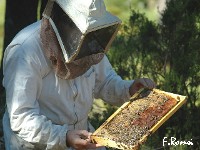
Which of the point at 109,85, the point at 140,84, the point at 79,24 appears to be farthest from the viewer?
the point at 109,85

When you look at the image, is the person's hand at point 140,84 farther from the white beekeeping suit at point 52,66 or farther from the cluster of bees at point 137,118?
the white beekeeping suit at point 52,66

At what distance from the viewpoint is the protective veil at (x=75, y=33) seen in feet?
11.1

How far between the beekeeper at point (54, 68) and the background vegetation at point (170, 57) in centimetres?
172

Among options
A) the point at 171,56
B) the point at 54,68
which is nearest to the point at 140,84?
the point at 54,68

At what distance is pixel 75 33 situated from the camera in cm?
346

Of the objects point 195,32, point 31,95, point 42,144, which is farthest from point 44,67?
point 195,32

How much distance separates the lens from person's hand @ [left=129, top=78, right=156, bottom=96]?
159 inches

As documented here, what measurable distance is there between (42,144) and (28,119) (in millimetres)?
215

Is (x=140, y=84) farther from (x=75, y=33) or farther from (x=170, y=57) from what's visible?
(x=170, y=57)

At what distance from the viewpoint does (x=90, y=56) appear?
12.0ft

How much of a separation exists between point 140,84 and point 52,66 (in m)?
0.78

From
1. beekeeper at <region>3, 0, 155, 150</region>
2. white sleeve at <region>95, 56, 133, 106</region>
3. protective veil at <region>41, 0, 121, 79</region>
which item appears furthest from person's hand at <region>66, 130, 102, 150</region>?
white sleeve at <region>95, 56, 133, 106</region>

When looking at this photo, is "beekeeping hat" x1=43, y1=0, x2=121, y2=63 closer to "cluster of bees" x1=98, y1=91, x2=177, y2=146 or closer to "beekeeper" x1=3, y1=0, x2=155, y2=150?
"beekeeper" x1=3, y1=0, x2=155, y2=150

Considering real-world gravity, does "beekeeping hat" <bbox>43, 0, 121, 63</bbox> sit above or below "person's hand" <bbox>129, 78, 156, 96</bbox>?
above
